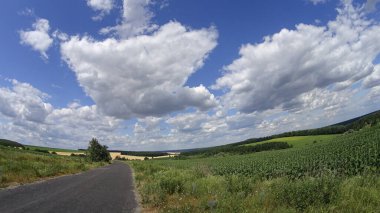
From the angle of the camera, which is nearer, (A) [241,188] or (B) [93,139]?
(A) [241,188]

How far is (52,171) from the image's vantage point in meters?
30.8

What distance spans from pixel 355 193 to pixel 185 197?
6.37m

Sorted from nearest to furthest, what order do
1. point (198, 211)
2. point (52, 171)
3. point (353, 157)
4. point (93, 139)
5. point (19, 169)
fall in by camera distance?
1. point (198, 211)
2. point (353, 157)
3. point (19, 169)
4. point (52, 171)
5. point (93, 139)

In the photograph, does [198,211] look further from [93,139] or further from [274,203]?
[93,139]

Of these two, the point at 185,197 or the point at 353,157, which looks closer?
the point at 185,197

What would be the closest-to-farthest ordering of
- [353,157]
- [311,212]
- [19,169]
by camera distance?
[311,212]
[353,157]
[19,169]

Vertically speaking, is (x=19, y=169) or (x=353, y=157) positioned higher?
(x=19, y=169)

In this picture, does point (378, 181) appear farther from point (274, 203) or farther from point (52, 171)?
point (52, 171)

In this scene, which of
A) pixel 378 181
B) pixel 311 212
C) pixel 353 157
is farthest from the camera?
pixel 353 157

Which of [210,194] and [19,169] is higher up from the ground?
[19,169]

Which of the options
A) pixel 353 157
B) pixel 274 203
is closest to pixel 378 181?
pixel 274 203

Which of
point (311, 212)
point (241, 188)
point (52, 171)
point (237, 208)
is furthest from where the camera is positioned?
point (52, 171)

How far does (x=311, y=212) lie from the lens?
7883 mm

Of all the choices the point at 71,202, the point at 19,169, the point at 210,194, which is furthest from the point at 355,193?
the point at 19,169
